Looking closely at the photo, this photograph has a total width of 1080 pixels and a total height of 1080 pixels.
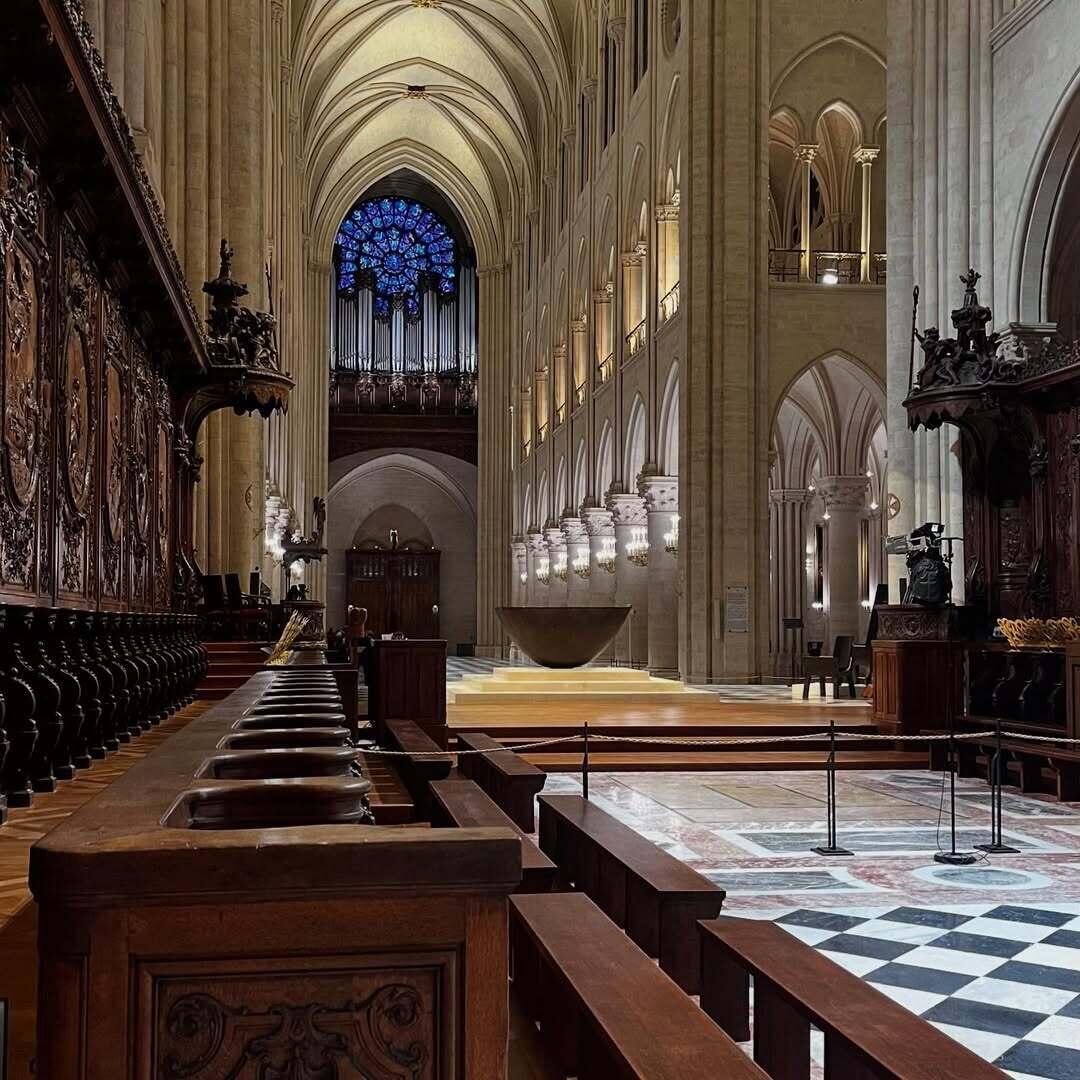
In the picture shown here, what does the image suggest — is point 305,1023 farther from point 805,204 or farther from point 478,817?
point 805,204

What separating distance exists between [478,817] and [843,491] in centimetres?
2302

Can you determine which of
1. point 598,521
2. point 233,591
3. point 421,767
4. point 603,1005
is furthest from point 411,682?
point 598,521

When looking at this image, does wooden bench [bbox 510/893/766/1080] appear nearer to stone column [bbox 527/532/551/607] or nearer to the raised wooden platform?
the raised wooden platform

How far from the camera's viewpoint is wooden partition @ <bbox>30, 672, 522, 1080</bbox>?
4.72ft

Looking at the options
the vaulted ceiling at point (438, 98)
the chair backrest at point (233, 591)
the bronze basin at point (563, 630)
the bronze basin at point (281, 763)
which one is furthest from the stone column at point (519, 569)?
the bronze basin at point (281, 763)

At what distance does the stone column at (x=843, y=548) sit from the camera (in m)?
25.5

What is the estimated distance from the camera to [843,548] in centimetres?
2623

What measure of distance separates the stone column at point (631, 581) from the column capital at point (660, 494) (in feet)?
4.31

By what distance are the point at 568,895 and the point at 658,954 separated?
51 cm

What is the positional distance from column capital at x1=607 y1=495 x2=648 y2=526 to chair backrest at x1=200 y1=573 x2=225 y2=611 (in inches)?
545

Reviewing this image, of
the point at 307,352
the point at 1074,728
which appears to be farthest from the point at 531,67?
the point at 1074,728

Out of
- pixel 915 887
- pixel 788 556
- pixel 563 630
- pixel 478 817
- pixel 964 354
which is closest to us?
pixel 478 817

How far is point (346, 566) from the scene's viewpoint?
45.8 metres

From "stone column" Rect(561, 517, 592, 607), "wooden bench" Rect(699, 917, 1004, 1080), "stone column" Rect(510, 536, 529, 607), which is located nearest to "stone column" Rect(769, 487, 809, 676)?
"stone column" Rect(561, 517, 592, 607)
